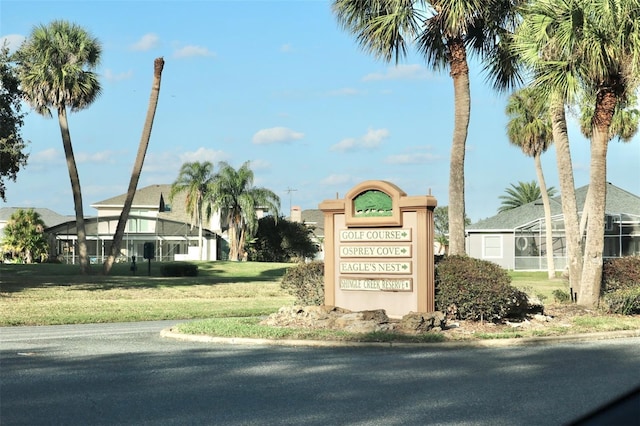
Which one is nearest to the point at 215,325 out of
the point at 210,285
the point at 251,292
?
the point at 251,292

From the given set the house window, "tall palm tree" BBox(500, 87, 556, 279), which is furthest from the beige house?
"tall palm tree" BBox(500, 87, 556, 279)

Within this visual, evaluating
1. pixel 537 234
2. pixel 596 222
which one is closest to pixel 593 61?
pixel 596 222

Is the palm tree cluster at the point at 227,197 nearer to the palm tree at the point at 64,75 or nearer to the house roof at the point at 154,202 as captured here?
the house roof at the point at 154,202

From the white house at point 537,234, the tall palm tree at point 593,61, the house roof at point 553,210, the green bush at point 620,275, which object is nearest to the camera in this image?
the tall palm tree at point 593,61

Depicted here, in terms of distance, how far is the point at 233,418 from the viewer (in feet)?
25.2

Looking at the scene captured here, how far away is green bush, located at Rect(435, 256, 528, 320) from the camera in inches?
630

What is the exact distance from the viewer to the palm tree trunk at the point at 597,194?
19.5 m

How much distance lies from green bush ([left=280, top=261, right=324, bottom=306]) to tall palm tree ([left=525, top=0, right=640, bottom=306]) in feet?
20.7

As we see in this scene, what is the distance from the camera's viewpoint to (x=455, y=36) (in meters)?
21.4

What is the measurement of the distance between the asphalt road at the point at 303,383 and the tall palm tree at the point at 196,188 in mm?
51182

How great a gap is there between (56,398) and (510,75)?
679 inches

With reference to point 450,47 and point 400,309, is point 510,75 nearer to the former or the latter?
point 450,47

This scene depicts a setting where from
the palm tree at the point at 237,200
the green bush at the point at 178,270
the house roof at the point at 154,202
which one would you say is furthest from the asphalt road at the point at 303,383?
the house roof at the point at 154,202

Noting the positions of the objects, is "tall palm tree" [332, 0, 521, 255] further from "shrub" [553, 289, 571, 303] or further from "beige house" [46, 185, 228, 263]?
"beige house" [46, 185, 228, 263]
